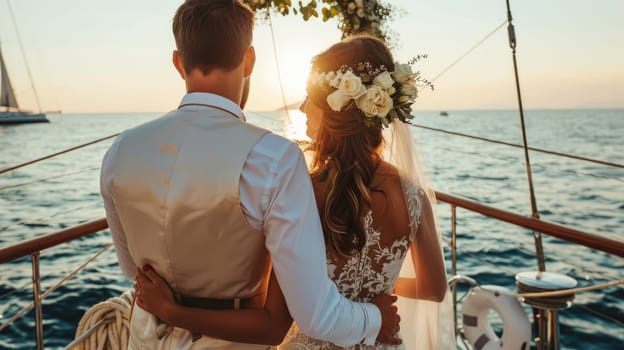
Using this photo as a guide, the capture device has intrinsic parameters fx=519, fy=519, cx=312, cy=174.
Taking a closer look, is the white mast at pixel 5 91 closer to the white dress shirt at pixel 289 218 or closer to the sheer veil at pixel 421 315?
the sheer veil at pixel 421 315

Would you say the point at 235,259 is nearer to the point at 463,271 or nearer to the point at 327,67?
the point at 327,67

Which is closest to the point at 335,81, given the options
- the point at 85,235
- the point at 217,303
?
the point at 217,303

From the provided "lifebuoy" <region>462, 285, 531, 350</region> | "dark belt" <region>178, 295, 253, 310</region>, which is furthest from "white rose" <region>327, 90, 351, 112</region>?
"lifebuoy" <region>462, 285, 531, 350</region>

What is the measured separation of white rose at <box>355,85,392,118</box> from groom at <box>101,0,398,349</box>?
0.33 m

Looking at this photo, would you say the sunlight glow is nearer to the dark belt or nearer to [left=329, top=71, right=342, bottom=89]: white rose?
[left=329, top=71, right=342, bottom=89]: white rose

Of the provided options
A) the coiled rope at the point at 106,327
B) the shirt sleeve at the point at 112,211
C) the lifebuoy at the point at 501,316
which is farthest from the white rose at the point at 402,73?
the lifebuoy at the point at 501,316

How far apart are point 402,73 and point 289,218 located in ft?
2.11

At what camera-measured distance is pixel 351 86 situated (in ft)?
4.42

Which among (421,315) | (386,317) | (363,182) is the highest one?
(363,182)

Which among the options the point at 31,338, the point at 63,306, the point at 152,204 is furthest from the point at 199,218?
the point at 63,306

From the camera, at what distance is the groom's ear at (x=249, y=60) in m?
1.17

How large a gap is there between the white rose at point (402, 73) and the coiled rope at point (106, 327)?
135 cm

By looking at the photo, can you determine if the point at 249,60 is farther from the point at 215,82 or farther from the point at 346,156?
the point at 346,156

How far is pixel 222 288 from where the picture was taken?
1.15m
